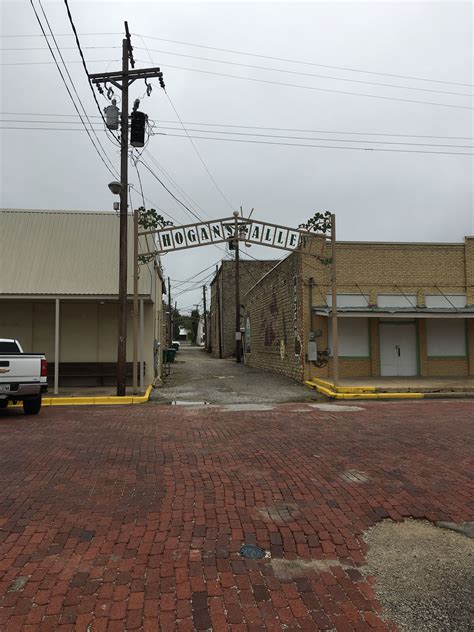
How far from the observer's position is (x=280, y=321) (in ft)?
70.7

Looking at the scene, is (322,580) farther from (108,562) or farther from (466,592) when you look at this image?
(108,562)

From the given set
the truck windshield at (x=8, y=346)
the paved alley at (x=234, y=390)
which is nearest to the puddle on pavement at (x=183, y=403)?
the paved alley at (x=234, y=390)

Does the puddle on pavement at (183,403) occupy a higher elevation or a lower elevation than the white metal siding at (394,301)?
lower

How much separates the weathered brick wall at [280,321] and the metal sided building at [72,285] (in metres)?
5.59

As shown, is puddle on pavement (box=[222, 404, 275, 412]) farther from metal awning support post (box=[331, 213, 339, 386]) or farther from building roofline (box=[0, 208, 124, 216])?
building roofline (box=[0, 208, 124, 216])

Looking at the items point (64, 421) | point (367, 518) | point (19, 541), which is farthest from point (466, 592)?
point (64, 421)

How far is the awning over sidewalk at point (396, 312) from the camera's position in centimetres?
1694

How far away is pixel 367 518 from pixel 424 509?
69 cm

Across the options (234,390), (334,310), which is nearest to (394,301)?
(334,310)

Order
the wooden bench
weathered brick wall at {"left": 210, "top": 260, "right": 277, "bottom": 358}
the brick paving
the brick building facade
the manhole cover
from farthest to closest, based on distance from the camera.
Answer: weathered brick wall at {"left": 210, "top": 260, "right": 277, "bottom": 358}
the brick building facade
the wooden bench
the manhole cover
the brick paving

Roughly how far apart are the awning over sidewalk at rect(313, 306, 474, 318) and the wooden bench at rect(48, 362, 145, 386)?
7.88 meters

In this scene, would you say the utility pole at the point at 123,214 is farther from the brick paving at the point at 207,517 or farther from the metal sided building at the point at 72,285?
the brick paving at the point at 207,517

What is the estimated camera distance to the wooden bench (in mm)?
17188

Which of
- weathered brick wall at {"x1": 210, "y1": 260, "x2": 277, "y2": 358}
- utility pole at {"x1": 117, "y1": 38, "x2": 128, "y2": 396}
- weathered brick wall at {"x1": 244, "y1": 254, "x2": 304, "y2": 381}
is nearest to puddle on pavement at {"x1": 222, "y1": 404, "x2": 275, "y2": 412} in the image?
utility pole at {"x1": 117, "y1": 38, "x2": 128, "y2": 396}
